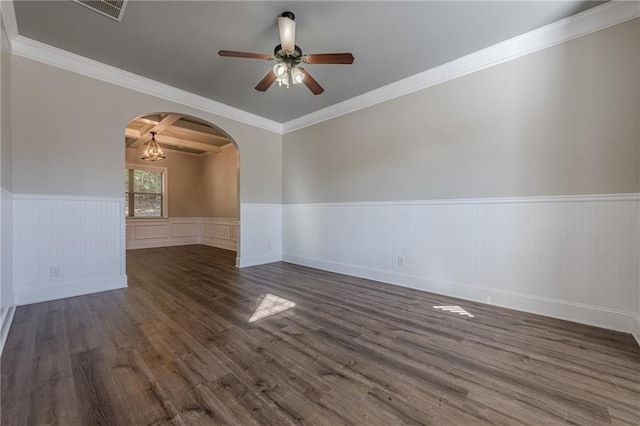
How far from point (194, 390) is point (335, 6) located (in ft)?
10.2

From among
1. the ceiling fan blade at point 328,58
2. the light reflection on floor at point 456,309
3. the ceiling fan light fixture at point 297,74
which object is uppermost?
the ceiling fan blade at point 328,58

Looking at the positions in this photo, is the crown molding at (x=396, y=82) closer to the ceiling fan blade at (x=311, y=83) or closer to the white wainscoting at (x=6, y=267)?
the ceiling fan blade at (x=311, y=83)

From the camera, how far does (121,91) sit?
3.45 meters

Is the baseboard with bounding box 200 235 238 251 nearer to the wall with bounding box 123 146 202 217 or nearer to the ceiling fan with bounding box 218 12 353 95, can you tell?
the wall with bounding box 123 146 202 217

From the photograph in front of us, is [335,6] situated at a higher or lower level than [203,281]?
higher

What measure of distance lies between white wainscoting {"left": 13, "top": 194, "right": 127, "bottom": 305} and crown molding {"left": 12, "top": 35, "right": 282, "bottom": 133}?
156 cm

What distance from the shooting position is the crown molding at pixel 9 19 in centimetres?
227

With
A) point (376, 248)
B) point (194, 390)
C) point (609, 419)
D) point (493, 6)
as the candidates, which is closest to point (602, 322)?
point (609, 419)

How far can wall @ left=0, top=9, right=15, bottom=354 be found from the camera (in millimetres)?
2135

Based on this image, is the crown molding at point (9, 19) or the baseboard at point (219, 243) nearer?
the crown molding at point (9, 19)

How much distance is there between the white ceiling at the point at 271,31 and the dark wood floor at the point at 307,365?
114 inches

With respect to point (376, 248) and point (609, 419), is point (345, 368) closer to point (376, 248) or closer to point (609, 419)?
point (609, 419)

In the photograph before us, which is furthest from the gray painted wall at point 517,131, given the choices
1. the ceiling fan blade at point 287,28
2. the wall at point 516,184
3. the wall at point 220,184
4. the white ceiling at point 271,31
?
the wall at point 220,184

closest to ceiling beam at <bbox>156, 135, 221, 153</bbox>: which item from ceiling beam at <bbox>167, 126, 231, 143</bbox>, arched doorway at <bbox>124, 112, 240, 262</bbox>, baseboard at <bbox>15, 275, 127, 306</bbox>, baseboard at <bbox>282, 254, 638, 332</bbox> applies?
arched doorway at <bbox>124, 112, 240, 262</bbox>
